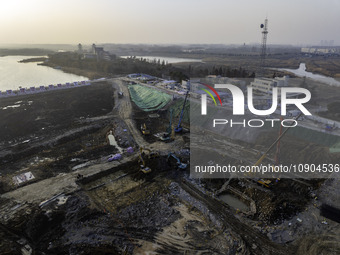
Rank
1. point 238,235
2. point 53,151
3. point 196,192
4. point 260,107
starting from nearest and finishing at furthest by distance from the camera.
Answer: point 238,235 → point 196,192 → point 53,151 → point 260,107

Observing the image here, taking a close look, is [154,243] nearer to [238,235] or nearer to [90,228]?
[90,228]

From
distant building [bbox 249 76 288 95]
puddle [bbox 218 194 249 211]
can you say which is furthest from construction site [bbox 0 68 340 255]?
distant building [bbox 249 76 288 95]

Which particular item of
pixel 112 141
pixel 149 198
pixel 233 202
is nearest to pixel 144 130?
pixel 112 141

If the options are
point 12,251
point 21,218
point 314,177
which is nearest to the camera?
point 12,251

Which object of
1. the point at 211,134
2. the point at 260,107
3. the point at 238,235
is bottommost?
the point at 238,235

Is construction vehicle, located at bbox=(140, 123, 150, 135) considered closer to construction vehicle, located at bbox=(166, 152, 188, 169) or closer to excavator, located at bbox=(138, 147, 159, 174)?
excavator, located at bbox=(138, 147, 159, 174)

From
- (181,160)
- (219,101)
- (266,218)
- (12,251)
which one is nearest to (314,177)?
(266,218)

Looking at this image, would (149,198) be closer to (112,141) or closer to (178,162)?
(178,162)

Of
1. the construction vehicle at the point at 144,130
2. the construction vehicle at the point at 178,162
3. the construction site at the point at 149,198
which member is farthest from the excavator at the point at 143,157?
the construction vehicle at the point at 144,130
